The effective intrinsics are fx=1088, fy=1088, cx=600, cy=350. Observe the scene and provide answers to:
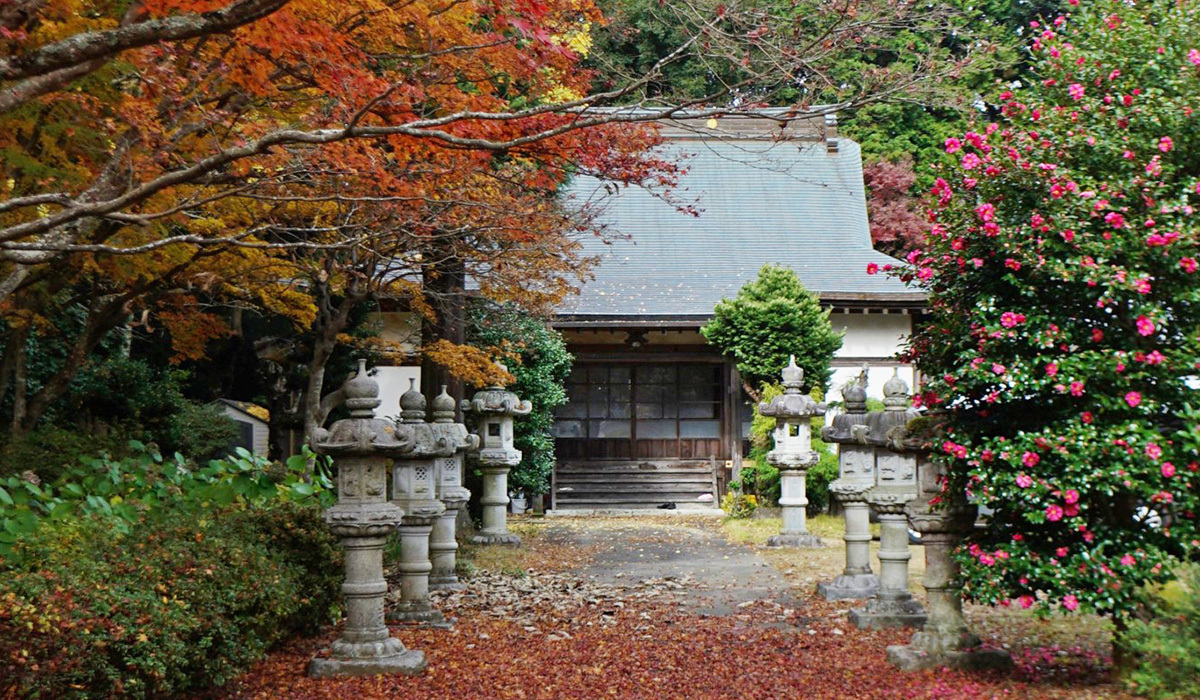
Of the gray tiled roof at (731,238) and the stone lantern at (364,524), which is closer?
the stone lantern at (364,524)

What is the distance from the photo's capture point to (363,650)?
21.7 ft

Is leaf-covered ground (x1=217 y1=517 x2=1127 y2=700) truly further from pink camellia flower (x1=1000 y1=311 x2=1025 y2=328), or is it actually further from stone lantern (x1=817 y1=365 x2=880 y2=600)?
pink camellia flower (x1=1000 y1=311 x2=1025 y2=328)

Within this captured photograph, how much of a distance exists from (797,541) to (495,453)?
3.88m

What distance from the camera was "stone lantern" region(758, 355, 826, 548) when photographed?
1329cm

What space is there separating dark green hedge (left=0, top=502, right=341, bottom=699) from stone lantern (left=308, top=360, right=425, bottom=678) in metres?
0.41

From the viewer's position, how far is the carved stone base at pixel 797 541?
1305 centimetres

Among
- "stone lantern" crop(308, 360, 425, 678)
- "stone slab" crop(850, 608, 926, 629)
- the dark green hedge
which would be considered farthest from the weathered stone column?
the dark green hedge

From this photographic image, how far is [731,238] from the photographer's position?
21047 mm

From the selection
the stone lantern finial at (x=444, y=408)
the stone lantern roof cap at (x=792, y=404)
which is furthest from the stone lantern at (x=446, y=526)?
the stone lantern roof cap at (x=792, y=404)

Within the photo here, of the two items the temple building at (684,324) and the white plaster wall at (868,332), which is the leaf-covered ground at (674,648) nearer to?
the temple building at (684,324)

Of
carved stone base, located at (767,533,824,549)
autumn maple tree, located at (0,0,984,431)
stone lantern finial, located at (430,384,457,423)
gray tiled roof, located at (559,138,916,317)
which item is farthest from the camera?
gray tiled roof, located at (559,138,916,317)

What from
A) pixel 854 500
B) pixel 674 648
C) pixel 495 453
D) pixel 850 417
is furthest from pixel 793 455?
pixel 674 648

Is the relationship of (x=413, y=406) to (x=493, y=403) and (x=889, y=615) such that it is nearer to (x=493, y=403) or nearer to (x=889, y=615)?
(x=889, y=615)

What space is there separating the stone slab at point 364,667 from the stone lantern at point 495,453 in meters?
6.83
